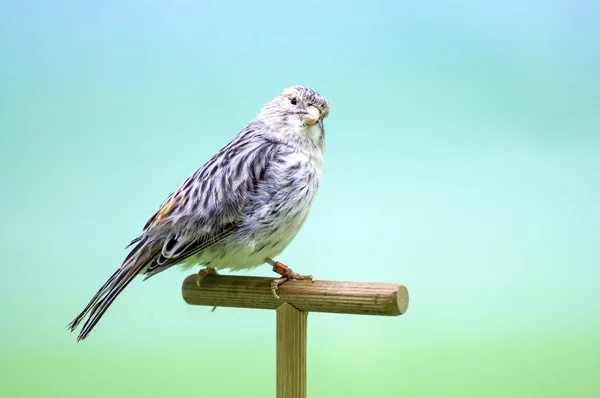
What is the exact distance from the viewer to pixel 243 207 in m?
2.47

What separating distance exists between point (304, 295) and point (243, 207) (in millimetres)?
355

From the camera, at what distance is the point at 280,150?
2568 mm

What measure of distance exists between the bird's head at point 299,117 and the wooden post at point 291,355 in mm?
587

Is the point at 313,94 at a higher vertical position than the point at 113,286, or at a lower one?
higher

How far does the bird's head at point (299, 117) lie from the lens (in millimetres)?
2582

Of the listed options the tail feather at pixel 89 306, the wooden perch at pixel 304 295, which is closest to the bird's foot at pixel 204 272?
the wooden perch at pixel 304 295

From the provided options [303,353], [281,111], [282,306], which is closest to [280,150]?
[281,111]

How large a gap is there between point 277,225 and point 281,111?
0.43 meters

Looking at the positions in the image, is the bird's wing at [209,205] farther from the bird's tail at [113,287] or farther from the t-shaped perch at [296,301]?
the t-shaped perch at [296,301]

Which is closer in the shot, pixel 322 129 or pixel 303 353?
pixel 303 353

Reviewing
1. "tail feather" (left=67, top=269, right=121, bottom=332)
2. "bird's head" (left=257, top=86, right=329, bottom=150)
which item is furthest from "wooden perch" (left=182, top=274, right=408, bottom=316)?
"bird's head" (left=257, top=86, right=329, bottom=150)

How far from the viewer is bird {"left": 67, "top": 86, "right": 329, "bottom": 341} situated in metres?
2.44

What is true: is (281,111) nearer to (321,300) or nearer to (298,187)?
(298,187)

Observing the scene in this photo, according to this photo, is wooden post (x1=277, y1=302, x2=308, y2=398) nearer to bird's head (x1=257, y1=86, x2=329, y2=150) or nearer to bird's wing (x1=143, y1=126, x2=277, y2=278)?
bird's wing (x1=143, y1=126, x2=277, y2=278)
